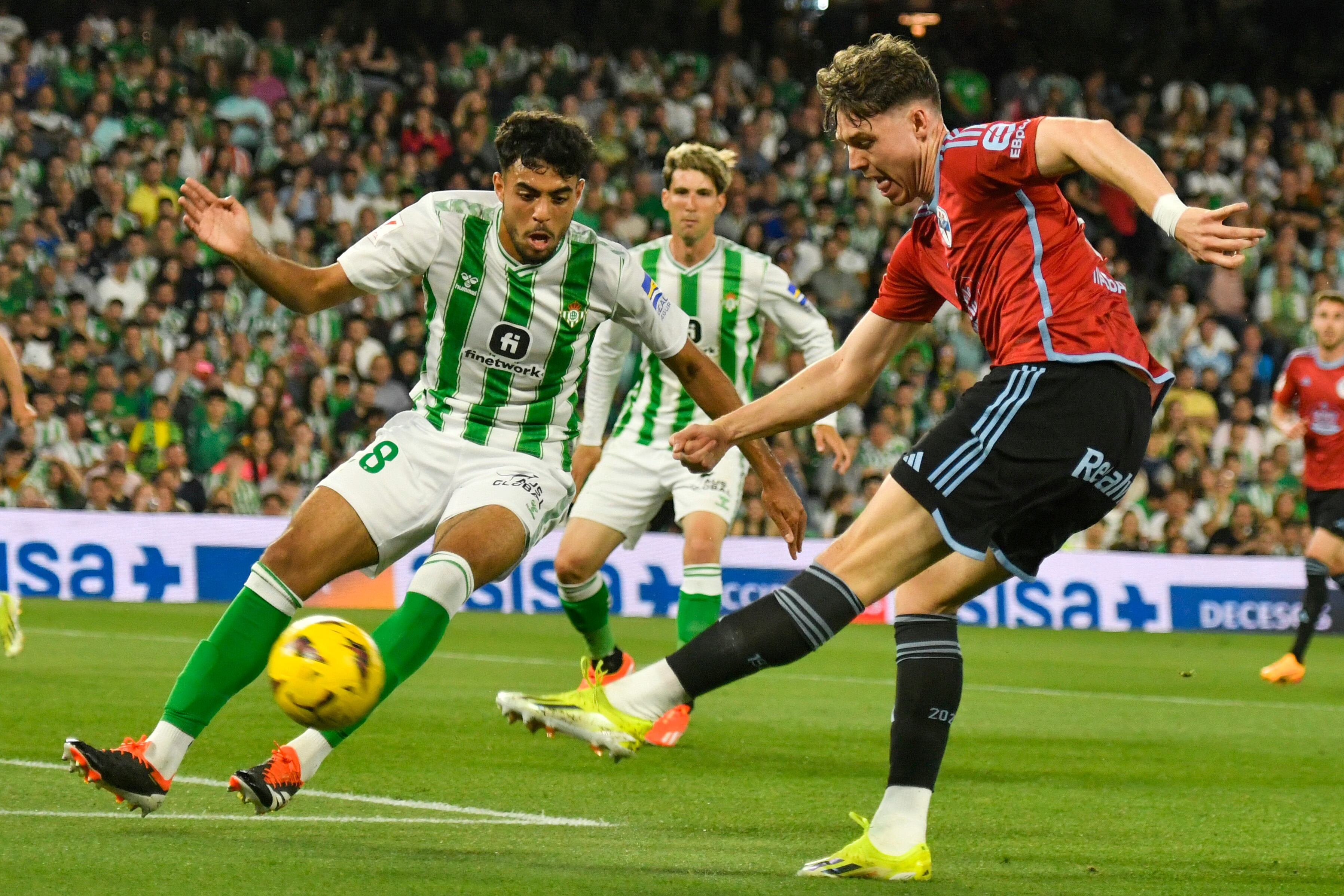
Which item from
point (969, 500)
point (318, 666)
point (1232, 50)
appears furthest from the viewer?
point (1232, 50)

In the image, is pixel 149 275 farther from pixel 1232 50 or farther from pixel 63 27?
pixel 1232 50

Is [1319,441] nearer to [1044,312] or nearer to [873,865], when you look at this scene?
[1044,312]

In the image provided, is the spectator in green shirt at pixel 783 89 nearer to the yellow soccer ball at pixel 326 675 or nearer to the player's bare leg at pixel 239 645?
the player's bare leg at pixel 239 645

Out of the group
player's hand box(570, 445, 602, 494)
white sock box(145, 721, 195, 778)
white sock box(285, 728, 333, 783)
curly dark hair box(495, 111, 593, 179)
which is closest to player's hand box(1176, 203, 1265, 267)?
curly dark hair box(495, 111, 593, 179)

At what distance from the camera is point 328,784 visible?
20.6 feet

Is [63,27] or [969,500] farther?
[63,27]

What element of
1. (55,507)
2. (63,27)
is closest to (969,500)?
(55,507)

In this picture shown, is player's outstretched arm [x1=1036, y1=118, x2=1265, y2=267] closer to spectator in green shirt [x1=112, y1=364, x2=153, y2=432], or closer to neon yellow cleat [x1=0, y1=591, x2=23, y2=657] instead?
neon yellow cleat [x1=0, y1=591, x2=23, y2=657]

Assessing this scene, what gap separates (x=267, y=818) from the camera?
552 centimetres

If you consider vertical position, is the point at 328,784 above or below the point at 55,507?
above

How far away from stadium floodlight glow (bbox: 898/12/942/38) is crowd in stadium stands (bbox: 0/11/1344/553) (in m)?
1.34

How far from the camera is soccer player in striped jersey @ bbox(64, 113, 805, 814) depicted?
5180mm

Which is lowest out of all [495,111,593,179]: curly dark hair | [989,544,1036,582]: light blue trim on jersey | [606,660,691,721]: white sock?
[606,660,691,721]: white sock

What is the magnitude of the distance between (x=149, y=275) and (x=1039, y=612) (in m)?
9.03
